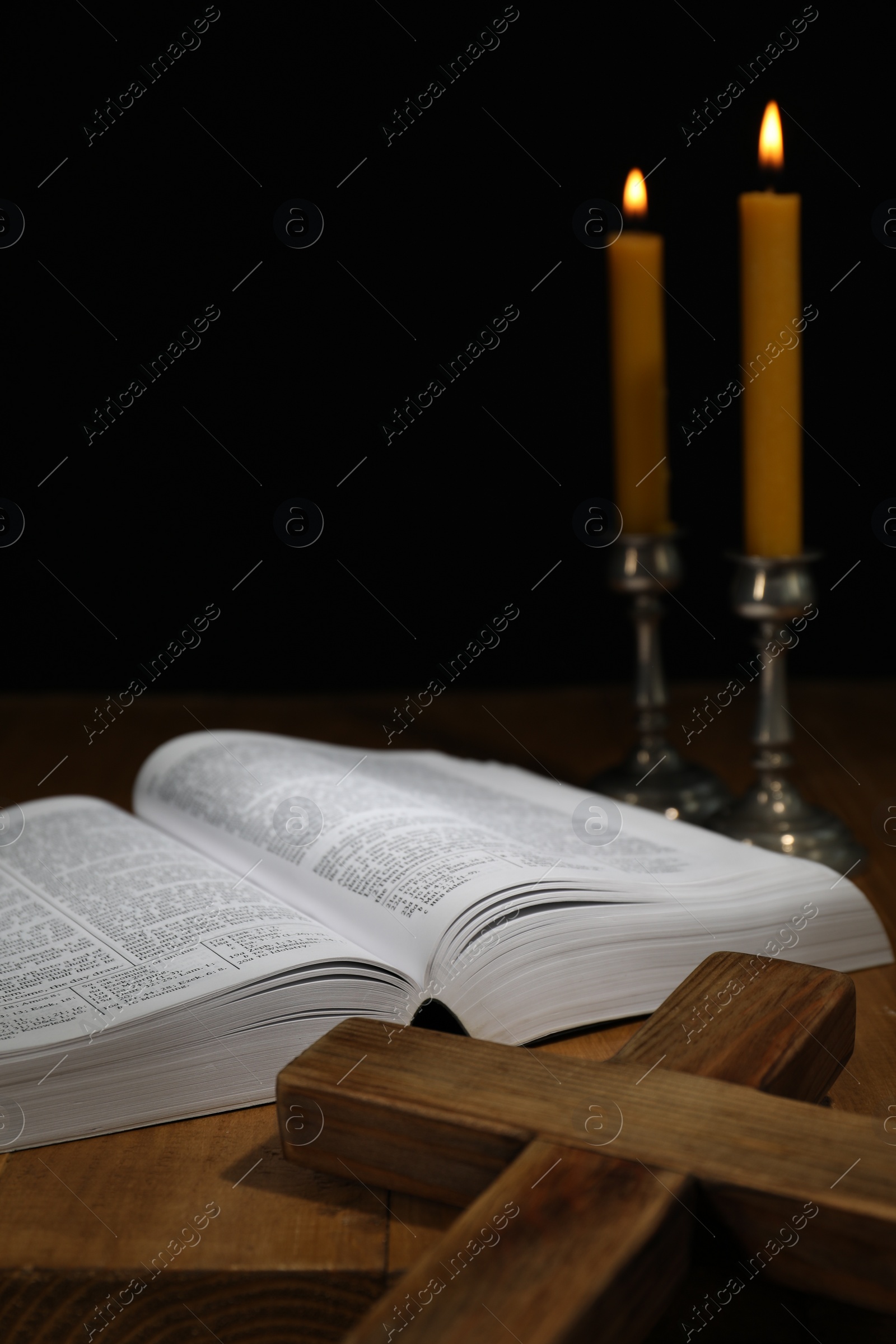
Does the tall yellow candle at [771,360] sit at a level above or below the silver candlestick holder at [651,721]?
above

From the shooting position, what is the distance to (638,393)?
3.24ft

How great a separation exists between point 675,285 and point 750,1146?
1245mm

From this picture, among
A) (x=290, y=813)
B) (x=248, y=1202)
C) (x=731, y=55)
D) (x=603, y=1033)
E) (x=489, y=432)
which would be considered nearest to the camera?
Result: (x=248, y=1202)

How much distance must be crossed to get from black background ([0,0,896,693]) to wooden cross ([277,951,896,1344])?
1029 mm

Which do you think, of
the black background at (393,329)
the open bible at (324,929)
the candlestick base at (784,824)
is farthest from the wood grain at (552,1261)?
the black background at (393,329)

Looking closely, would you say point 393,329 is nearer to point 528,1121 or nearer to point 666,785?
point 666,785

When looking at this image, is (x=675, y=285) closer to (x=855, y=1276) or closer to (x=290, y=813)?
(x=290, y=813)

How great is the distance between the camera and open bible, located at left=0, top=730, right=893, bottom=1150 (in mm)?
562

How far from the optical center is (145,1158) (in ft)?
1.77

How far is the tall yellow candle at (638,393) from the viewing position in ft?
3.15

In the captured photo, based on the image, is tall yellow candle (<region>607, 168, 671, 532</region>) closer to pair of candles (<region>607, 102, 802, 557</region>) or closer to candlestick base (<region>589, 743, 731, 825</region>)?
pair of candles (<region>607, 102, 802, 557</region>)

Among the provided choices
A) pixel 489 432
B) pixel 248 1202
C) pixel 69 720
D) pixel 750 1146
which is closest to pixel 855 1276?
pixel 750 1146

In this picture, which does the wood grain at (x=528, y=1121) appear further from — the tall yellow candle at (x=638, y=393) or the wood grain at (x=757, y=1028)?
the tall yellow candle at (x=638, y=393)

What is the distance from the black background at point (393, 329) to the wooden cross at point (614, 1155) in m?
1.03
